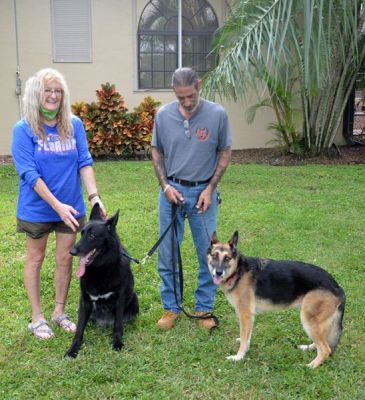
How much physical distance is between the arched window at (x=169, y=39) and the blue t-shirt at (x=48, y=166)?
907cm

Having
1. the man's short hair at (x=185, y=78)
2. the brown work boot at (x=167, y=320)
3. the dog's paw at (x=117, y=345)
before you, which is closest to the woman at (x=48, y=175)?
the dog's paw at (x=117, y=345)

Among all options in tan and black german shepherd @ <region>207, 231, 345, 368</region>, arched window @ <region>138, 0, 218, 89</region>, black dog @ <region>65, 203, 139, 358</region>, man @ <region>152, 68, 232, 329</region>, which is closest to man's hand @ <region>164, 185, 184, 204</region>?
man @ <region>152, 68, 232, 329</region>

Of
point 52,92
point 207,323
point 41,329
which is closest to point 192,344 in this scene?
point 207,323

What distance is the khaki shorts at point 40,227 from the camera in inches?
147

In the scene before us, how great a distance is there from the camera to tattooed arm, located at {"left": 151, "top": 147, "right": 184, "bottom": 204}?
3.84 meters

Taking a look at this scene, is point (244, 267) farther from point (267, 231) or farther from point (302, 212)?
point (302, 212)

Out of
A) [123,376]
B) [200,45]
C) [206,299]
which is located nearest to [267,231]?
[206,299]

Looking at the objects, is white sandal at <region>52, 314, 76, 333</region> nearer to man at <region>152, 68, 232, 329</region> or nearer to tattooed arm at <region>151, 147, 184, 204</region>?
man at <region>152, 68, 232, 329</region>

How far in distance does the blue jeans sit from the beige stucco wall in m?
9.13

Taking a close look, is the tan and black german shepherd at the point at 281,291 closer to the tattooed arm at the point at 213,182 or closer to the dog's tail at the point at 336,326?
the dog's tail at the point at 336,326

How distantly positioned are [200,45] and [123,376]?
10.8 m

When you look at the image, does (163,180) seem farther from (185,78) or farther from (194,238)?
(185,78)

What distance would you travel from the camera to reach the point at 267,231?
6.46 meters

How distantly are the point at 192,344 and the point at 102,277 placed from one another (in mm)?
878
